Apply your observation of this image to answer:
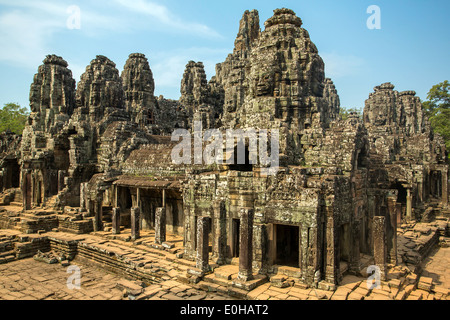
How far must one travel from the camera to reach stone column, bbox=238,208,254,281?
9666 mm

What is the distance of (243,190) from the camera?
36.5 feet

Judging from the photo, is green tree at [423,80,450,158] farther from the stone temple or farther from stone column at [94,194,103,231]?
stone column at [94,194,103,231]

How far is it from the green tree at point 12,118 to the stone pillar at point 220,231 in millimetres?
45780

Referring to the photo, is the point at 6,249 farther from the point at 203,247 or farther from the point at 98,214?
the point at 203,247

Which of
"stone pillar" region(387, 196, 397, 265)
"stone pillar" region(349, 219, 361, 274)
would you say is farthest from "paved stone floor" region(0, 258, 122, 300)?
"stone pillar" region(387, 196, 397, 265)

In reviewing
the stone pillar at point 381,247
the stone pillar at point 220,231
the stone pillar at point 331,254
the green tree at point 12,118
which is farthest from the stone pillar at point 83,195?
the green tree at point 12,118

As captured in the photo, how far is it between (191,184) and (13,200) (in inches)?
749

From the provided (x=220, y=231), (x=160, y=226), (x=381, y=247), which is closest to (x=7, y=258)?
(x=160, y=226)

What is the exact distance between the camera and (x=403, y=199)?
75.4 ft

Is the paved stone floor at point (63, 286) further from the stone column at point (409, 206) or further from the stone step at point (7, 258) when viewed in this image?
the stone column at point (409, 206)

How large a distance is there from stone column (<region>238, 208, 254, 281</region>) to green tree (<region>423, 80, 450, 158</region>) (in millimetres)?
36541

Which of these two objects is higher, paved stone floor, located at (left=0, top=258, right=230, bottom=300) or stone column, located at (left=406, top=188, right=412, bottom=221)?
stone column, located at (left=406, top=188, right=412, bottom=221)

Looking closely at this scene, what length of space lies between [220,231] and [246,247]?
192 cm

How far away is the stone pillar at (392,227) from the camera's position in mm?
11648
